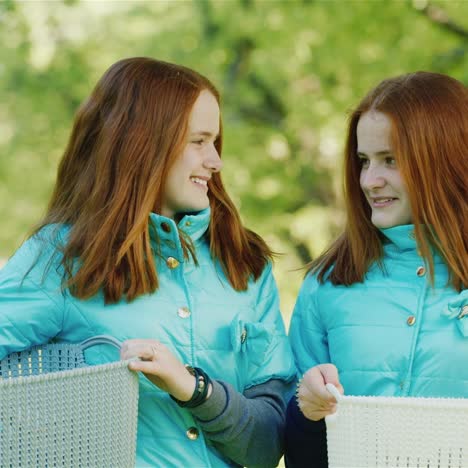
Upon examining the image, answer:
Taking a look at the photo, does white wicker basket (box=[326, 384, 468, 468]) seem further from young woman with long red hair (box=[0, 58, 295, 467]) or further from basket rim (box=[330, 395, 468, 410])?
young woman with long red hair (box=[0, 58, 295, 467])

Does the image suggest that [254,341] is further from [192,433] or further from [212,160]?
[212,160]

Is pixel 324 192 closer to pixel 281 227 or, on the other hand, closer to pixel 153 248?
pixel 281 227

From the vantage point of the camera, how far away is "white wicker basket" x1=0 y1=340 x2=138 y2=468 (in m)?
1.94

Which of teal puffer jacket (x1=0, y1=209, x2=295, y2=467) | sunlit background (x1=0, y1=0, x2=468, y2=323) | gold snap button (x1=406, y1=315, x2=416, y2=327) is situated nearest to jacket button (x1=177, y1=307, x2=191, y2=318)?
teal puffer jacket (x1=0, y1=209, x2=295, y2=467)

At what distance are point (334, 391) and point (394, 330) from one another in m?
0.54

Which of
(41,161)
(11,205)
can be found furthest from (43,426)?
(11,205)

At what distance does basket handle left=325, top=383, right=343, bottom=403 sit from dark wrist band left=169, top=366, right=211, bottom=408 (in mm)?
393

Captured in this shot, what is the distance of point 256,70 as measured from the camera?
403 inches

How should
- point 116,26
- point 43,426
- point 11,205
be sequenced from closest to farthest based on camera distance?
point 43,426 < point 116,26 < point 11,205

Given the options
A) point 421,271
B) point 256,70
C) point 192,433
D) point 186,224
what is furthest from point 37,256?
point 256,70

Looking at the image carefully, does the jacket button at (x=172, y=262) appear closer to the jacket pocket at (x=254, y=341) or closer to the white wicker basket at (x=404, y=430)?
the jacket pocket at (x=254, y=341)

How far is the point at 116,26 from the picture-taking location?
1062 cm

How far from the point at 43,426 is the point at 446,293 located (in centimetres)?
114

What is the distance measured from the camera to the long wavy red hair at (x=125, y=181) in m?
2.35
